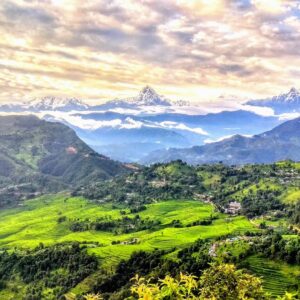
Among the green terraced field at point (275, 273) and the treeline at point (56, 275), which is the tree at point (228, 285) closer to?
the green terraced field at point (275, 273)

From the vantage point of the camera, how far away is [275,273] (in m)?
137

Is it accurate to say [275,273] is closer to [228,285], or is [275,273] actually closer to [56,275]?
[228,285]

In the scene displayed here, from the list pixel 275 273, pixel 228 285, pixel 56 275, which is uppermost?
pixel 228 285

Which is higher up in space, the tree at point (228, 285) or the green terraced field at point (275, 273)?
the tree at point (228, 285)

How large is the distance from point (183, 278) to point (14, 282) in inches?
6326

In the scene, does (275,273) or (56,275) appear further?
(56,275)

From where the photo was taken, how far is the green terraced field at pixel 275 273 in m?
127

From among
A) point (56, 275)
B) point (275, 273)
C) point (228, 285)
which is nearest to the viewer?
point (228, 285)

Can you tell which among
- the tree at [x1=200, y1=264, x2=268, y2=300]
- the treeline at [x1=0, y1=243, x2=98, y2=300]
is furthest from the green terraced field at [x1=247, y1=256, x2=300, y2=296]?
the tree at [x1=200, y1=264, x2=268, y2=300]

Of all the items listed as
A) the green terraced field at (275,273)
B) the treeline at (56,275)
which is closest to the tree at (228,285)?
the green terraced field at (275,273)

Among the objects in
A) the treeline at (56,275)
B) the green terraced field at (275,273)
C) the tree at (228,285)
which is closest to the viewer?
the tree at (228,285)

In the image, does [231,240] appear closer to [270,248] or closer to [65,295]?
[270,248]

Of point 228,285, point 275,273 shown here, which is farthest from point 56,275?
point 228,285

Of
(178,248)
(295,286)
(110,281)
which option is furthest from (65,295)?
(295,286)
